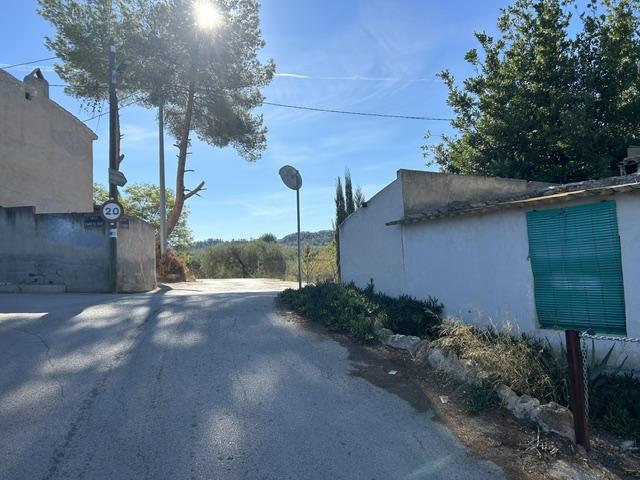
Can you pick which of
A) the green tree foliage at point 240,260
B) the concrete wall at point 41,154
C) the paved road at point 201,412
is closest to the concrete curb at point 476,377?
the paved road at point 201,412

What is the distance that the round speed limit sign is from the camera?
13.7m

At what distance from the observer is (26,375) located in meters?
5.32

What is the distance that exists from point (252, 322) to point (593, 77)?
15640mm

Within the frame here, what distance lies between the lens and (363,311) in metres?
8.38

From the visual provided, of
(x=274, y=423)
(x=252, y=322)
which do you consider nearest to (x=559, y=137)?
(x=252, y=322)

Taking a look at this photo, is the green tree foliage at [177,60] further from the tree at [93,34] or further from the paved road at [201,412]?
the paved road at [201,412]

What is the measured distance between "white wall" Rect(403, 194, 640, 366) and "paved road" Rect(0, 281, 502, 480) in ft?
9.60

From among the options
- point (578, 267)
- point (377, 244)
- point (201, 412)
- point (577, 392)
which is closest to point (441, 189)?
point (377, 244)

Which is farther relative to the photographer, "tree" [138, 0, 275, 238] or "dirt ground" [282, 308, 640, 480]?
"tree" [138, 0, 275, 238]

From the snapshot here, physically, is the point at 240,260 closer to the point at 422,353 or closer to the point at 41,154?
the point at 41,154

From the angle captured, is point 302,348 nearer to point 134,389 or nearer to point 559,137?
point 134,389

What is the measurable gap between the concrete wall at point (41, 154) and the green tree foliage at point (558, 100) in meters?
17.0

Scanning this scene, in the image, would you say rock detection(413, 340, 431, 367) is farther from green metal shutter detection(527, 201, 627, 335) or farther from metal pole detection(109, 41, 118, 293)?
metal pole detection(109, 41, 118, 293)

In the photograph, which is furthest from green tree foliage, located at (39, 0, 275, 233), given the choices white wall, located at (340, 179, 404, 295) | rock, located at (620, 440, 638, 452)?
rock, located at (620, 440, 638, 452)
